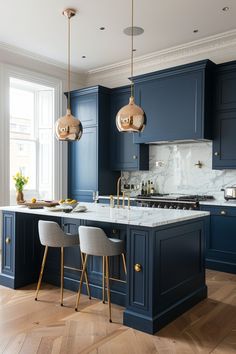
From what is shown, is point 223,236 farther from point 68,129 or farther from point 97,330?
point 68,129

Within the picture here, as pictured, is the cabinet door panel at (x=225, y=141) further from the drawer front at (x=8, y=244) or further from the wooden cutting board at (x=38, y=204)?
the drawer front at (x=8, y=244)

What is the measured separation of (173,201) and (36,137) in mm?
2979

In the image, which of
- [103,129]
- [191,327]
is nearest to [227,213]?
[191,327]

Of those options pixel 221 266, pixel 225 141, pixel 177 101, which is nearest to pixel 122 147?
pixel 177 101

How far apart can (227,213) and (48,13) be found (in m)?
3.42

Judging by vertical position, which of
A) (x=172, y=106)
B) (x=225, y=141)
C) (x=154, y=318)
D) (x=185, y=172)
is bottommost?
(x=154, y=318)

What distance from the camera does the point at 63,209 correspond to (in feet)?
11.6

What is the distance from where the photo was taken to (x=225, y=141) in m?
4.73

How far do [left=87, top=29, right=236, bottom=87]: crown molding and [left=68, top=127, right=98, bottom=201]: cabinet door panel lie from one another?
121cm

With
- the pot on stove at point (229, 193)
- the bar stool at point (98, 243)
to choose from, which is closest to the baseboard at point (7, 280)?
the bar stool at point (98, 243)

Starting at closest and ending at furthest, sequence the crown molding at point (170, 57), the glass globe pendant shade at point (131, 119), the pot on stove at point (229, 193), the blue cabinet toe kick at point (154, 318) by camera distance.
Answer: the blue cabinet toe kick at point (154, 318)
the glass globe pendant shade at point (131, 119)
the pot on stove at point (229, 193)
the crown molding at point (170, 57)

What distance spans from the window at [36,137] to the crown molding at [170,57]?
3.53 feet

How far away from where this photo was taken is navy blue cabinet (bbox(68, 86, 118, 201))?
6.02 m

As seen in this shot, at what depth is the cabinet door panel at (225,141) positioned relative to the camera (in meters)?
4.65
